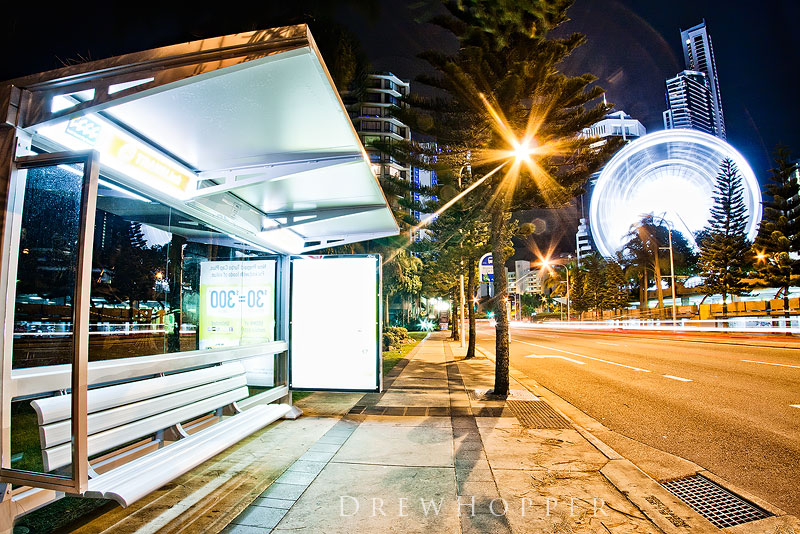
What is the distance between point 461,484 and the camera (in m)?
3.85

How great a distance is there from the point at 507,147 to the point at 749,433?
21.2ft

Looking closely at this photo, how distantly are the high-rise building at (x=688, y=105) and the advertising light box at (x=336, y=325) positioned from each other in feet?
705

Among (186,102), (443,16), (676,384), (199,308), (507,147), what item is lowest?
(676,384)

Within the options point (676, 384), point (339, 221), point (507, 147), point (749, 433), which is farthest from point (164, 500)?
point (676, 384)

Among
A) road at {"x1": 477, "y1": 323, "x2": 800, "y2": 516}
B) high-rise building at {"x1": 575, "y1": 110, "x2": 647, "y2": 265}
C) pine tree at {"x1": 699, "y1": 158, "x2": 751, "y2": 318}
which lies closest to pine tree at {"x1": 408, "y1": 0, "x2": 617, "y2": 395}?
road at {"x1": 477, "y1": 323, "x2": 800, "y2": 516}

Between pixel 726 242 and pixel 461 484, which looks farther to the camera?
pixel 726 242

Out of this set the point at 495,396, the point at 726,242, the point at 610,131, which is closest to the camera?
the point at 495,396

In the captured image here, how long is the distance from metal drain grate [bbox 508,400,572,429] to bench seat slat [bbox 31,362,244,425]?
4057 millimetres

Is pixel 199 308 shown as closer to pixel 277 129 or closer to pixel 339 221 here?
pixel 339 221

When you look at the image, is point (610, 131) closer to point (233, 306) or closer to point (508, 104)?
point (508, 104)

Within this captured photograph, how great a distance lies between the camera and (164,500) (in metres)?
3.58

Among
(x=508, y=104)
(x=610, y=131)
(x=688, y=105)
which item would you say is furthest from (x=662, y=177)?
(x=688, y=105)

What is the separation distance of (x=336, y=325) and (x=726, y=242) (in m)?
45.7

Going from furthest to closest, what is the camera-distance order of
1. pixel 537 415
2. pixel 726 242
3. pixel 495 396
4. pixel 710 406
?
1. pixel 726 242
2. pixel 495 396
3. pixel 710 406
4. pixel 537 415
